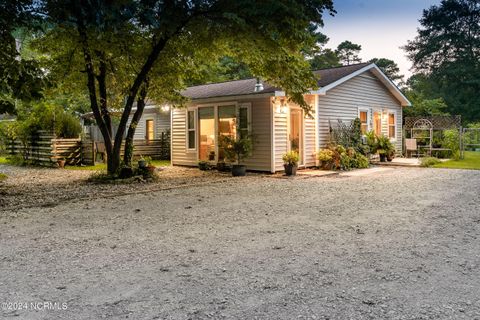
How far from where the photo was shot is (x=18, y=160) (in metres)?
17.8

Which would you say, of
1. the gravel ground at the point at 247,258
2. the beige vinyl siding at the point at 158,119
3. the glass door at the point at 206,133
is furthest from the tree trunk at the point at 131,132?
the beige vinyl siding at the point at 158,119

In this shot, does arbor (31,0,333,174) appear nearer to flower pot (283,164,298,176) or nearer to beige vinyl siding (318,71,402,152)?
flower pot (283,164,298,176)

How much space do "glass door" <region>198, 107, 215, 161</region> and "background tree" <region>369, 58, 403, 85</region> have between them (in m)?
29.2

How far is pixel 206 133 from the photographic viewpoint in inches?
593

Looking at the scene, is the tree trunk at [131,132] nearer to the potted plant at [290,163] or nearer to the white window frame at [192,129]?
the white window frame at [192,129]

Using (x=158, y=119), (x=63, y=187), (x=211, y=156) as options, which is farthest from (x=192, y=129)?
(x=158, y=119)

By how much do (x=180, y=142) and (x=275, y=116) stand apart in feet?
15.6

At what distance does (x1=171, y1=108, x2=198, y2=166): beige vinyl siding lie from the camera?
15594 millimetres

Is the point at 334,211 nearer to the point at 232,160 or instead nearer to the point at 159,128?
the point at 232,160

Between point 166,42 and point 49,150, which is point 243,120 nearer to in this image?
point 166,42

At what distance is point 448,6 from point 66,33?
38.5m

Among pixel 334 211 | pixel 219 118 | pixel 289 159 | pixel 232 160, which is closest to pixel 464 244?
pixel 334 211

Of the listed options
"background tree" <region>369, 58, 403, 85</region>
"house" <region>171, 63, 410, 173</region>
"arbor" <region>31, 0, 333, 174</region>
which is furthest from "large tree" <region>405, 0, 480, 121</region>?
"arbor" <region>31, 0, 333, 174</region>

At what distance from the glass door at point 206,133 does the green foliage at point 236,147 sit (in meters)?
1.67
